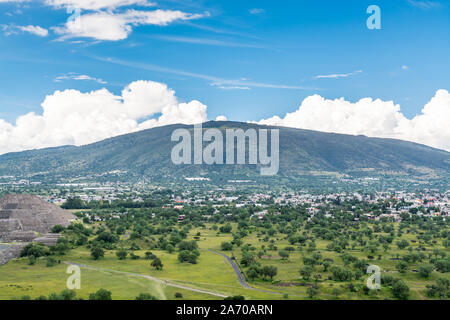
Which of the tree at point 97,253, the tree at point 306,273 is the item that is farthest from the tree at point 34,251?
the tree at point 306,273

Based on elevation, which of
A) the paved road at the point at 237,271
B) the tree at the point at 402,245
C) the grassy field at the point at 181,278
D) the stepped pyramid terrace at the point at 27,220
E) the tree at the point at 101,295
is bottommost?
the paved road at the point at 237,271

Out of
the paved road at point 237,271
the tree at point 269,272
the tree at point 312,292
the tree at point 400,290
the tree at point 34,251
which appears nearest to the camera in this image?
the tree at point 312,292

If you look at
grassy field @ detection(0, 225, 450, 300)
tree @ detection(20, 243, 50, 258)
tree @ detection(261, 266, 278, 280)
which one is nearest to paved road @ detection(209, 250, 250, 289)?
grassy field @ detection(0, 225, 450, 300)

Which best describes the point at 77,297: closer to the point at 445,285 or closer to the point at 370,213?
the point at 445,285

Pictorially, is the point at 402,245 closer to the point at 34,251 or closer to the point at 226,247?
the point at 226,247

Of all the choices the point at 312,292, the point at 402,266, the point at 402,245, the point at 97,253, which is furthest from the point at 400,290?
the point at 97,253

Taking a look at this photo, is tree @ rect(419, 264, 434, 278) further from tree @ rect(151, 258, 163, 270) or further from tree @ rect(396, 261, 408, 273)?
tree @ rect(151, 258, 163, 270)

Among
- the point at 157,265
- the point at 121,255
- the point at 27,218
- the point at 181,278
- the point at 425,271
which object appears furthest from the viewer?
the point at 27,218

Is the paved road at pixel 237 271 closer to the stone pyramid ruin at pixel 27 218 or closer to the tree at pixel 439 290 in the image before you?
the tree at pixel 439 290

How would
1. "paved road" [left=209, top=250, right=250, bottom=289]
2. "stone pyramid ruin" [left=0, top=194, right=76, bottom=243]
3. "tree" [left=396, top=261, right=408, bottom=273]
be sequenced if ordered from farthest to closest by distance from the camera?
"stone pyramid ruin" [left=0, top=194, right=76, bottom=243]
"tree" [left=396, top=261, right=408, bottom=273]
"paved road" [left=209, top=250, right=250, bottom=289]

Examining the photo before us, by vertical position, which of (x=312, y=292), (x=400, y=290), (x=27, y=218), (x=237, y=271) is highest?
(x=27, y=218)

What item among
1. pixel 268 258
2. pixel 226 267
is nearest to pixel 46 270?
pixel 226 267
